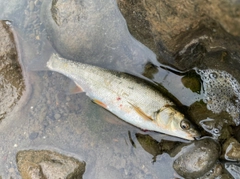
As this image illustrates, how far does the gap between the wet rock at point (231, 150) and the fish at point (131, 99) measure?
420 millimetres

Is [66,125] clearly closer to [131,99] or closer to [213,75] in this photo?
[131,99]

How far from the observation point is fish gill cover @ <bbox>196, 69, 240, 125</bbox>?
3.60m

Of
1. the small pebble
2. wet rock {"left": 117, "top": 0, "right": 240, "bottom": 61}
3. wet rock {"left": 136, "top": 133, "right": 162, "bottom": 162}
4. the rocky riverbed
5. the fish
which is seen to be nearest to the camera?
wet rock {"left": 117, "top": 0, "right": 240, "bottom": 61}

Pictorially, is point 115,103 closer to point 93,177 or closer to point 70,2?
point 93,177

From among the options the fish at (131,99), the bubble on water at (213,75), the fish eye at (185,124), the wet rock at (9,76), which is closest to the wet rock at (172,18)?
the bubble on water at (213,75)

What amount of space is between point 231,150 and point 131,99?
4.54 feet

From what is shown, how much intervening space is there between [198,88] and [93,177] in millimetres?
1923

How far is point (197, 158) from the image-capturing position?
3.53 metres

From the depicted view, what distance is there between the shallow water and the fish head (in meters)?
0.33

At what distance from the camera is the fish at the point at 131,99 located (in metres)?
3.58

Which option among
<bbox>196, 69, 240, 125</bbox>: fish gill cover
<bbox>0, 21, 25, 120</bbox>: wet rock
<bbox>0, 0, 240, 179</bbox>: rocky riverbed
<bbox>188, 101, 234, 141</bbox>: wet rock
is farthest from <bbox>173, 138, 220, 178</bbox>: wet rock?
<bbox>0, 21, 25, 120</bbox>: wet rock

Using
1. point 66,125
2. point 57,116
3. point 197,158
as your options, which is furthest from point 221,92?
point 57,116

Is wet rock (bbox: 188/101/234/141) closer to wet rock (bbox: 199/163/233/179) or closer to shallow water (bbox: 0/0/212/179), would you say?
shallow water (bbox: 0/0/212/179)

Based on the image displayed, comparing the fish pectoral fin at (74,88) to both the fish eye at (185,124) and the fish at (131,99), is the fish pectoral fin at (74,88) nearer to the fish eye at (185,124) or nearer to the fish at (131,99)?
the fish at (131,99)
